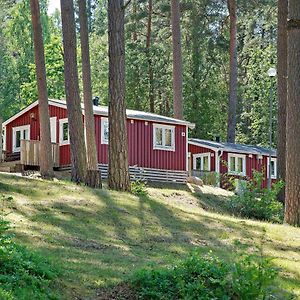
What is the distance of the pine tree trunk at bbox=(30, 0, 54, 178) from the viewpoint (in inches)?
874

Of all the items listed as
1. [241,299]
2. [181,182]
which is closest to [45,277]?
[241,299]

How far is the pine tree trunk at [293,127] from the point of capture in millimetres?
14992

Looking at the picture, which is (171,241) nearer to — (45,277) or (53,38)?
(45,277)

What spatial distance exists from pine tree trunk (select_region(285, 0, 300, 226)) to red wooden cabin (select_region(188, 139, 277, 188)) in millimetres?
18397

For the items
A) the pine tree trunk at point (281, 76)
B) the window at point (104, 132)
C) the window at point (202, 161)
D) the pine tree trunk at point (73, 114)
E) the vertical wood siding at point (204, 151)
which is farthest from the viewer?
the window at point (202, 161)

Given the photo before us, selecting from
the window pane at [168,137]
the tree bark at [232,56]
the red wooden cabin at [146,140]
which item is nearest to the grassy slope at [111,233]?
the red wooden cabin at [146,140]

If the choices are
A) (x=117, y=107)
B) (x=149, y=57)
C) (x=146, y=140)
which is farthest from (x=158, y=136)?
(x=149, y=57)

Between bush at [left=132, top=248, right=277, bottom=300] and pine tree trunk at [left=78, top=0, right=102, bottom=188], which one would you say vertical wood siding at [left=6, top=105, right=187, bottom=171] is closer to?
pine tree trunk at [left=78, top=0, right=102, bottom=188]

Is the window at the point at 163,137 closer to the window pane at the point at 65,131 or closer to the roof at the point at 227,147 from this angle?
the window pane at the point at 65,131

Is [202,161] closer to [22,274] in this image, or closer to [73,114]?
[73,114]

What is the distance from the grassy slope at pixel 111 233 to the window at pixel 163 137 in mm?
12333

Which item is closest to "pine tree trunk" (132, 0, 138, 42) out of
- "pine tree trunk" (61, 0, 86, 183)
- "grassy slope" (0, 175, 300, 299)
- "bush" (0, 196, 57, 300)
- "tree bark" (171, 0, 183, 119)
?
"tree bark" (171, 0, 183, 119)

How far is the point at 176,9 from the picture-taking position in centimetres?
2895

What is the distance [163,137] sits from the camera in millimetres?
28484
